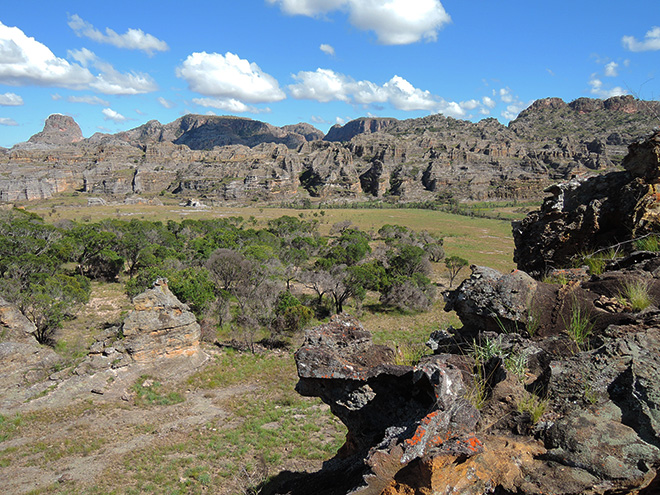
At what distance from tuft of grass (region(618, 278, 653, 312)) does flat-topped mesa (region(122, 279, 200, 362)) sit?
17953 millimetres

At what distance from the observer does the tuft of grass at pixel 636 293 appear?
180 inches

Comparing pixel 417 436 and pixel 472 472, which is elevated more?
pixel 417 436

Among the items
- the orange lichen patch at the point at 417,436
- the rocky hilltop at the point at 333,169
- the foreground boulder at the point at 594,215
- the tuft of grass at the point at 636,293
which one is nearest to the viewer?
the orange lichen patch at the point at 417,436

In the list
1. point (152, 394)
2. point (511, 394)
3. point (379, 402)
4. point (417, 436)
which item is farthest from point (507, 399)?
point (152, 394)

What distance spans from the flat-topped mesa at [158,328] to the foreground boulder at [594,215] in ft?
A: 52.4

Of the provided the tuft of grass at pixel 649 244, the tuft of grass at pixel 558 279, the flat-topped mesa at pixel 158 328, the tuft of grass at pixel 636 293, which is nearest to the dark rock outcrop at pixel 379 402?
the tuft of grass at pixel 636 293

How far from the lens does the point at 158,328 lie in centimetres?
1750

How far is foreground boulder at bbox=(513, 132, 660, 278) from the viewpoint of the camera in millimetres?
6941

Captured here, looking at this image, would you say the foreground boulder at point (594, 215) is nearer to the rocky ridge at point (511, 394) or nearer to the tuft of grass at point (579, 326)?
the rocky ridge at point (511, 394)

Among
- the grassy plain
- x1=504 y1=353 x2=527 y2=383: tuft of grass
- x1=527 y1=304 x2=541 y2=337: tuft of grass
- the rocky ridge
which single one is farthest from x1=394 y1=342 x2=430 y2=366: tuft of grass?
x1=527 y1=304 x2=541 y2=337: tuft of grass

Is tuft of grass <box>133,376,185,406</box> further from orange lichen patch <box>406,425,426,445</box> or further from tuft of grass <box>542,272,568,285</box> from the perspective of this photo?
tuft of grass <box>542,272,568,285</box>

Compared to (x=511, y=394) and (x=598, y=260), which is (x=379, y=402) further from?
(x=598, y=260)

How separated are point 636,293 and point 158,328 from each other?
1830cm

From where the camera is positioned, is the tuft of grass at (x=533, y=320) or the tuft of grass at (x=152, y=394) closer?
the tuft of grass at (x=533, y=320)
